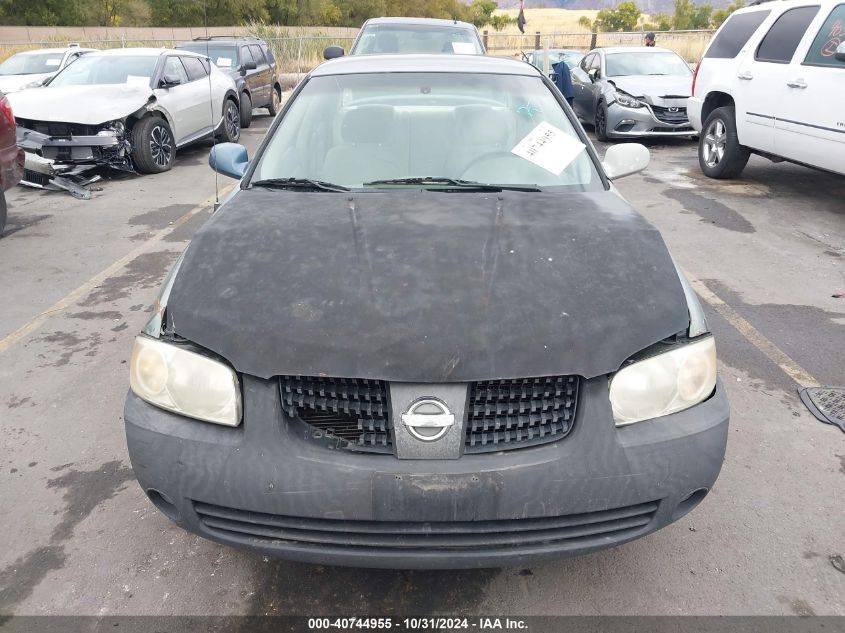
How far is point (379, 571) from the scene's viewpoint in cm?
235

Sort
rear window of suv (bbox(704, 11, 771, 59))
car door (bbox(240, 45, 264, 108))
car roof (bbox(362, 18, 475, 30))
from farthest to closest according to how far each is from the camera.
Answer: car door (bbox(240, 45, 264, 108)), car roof (bbox(362, 18, 475, 30)), rear window of suv (bbox(704, 11, 771, 59))

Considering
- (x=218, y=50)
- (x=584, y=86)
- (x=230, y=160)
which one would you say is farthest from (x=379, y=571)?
(x=218, y=50)

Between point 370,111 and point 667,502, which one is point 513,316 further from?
point 370,111

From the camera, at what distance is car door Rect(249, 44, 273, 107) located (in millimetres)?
14145

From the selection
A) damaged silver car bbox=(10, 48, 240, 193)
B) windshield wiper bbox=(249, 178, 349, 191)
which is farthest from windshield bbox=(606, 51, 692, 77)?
windshield wiper bbox=(249, 178, 349, 191)

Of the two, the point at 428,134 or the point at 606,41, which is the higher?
the point at 428,134

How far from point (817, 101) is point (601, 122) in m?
5.11

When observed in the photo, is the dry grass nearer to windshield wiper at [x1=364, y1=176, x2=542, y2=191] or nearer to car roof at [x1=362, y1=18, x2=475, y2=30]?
car roof at [x1=362, y1=18, x2=475, y2=30]

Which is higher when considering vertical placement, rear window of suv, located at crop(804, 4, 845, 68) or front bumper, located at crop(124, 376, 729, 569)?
rear window of suv, located at crop(804, 4, 845, 68)

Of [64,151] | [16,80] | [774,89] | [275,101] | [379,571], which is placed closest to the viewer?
[379,571]

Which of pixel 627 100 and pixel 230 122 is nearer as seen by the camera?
pixel 627 100

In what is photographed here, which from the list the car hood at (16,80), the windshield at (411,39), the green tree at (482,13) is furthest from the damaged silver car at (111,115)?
the green tree at (482,13)

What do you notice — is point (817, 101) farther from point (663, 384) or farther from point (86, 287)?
point (86, 287)

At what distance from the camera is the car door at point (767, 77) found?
702cm
